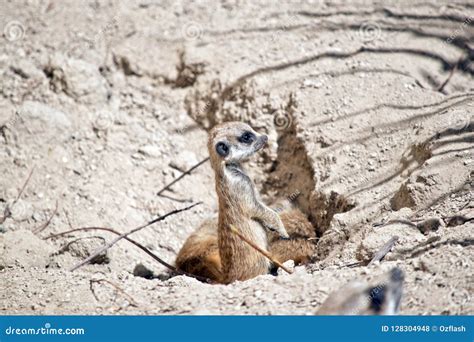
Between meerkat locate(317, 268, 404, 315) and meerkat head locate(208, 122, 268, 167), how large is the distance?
154 cm

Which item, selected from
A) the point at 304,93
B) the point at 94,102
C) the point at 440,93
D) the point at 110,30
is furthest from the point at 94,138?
the point at 440,93

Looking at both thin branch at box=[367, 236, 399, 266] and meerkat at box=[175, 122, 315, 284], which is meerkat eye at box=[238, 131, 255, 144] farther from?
thin branch at box=[367, 236, 399, 266]

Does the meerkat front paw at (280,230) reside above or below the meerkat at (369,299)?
above

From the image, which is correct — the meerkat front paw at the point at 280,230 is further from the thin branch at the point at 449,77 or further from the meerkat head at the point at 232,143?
the thin branch at the point at 449,77

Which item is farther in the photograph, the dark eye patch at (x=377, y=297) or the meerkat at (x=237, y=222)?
the meerkat at (x=237, y=222)

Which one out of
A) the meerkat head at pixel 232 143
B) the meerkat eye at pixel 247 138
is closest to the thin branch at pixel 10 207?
the meerkat head at pixel 232 143

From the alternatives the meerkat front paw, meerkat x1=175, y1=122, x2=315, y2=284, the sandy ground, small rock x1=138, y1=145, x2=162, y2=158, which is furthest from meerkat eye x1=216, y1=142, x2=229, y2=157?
small rock x1=138, y1=145, x2=162, y2=158

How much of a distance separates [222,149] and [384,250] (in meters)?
1.33

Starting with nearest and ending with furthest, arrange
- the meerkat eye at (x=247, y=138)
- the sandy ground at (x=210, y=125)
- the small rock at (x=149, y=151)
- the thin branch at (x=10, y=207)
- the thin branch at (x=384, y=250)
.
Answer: the thin branch at (x=384, y=250), the sandy ground at (x=210, y=125), the meerkat eye at (x=247, y=138), the thin branch at (x=10, y=207), the small rock at (x=149, y=151)

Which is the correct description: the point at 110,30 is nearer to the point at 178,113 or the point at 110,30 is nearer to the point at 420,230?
the point at 178,113

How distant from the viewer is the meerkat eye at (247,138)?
14.3ft

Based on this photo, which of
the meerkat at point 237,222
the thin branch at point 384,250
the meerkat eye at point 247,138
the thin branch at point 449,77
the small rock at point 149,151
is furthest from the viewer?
the small rock at point 149,151

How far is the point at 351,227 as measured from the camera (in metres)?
3.98

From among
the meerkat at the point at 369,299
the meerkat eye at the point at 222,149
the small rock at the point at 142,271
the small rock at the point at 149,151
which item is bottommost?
the meerkat at the point at 369,299
